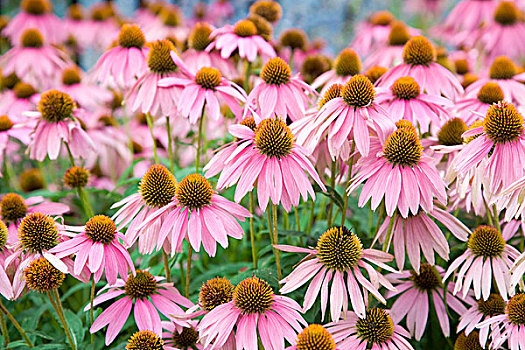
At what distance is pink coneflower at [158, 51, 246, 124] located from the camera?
1461 millimetres

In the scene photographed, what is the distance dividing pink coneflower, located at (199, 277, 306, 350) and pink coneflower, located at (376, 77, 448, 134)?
2.03 feet

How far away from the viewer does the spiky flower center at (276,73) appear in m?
1.48

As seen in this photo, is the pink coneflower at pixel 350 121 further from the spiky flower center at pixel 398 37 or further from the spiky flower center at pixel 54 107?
the spiky flower center at pixel 398 37

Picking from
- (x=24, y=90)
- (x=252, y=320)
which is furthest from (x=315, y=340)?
(x=24, y=90)

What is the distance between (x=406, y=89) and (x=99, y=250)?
2.92 ft

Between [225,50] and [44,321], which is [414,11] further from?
[44,321]

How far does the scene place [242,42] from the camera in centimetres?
177

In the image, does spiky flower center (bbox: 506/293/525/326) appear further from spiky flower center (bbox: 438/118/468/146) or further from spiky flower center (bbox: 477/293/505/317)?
spiky flower center (bbox: 438/118/468/146)

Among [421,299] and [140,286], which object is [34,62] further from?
[421,299]

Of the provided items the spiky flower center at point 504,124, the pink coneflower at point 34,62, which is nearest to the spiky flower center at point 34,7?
the pink coneflower at point 34,62

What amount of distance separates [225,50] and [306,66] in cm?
62

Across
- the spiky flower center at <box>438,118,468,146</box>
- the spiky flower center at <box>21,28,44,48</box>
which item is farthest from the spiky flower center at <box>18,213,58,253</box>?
the spiky flower center at <box>21,28,44,48</box>

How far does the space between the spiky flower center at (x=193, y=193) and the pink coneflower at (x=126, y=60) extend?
64 centimetres

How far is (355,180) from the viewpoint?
4.04 feet
